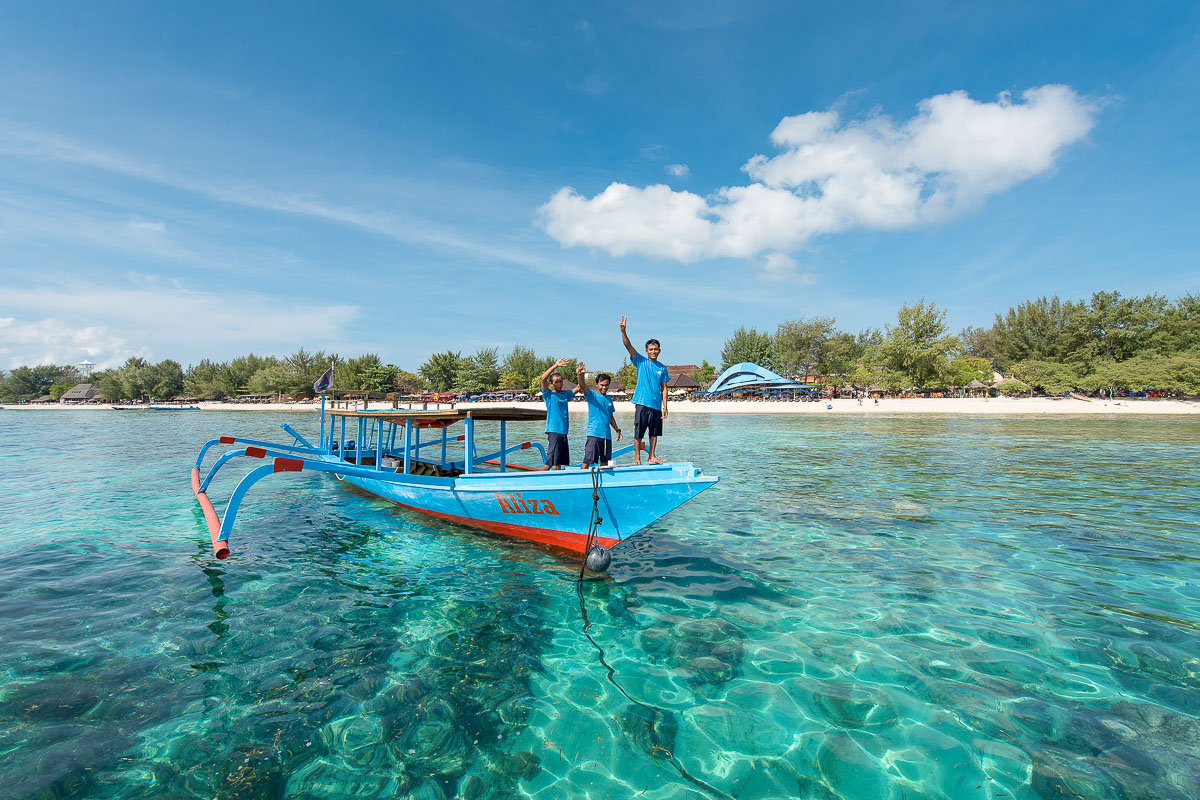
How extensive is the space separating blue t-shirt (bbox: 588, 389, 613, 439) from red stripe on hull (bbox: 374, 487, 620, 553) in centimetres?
148

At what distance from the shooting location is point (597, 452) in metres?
7.07

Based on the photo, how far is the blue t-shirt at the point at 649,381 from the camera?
7.08 m

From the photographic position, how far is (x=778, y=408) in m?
50.2

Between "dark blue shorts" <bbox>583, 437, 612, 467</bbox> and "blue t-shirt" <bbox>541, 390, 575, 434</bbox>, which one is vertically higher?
"blue t-shirt" <bbox>541, 390, 575, 434</bbox>

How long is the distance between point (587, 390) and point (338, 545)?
16.5ft

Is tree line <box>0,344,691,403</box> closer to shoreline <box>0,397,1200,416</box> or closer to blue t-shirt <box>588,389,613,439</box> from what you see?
shoreline <box>0,397,1200,416</box>

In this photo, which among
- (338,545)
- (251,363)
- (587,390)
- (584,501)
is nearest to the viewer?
(584,501)

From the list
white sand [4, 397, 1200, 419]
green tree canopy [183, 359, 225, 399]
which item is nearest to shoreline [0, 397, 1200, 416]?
white sand [4, 397, 1200, 419]

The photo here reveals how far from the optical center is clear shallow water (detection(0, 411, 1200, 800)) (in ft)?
10.0

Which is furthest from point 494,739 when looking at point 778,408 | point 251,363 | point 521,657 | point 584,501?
point 251,363

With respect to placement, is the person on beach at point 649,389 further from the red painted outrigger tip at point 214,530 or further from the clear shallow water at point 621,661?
the red painted outrigger tip at point 214,530

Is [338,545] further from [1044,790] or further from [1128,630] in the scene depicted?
[1128,630]

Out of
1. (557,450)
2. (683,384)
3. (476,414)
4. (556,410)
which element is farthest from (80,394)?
(556,410)

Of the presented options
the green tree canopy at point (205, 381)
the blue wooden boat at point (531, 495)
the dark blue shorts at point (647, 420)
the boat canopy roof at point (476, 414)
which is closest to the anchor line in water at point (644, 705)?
the blue wooden boat at point (531, 495)
